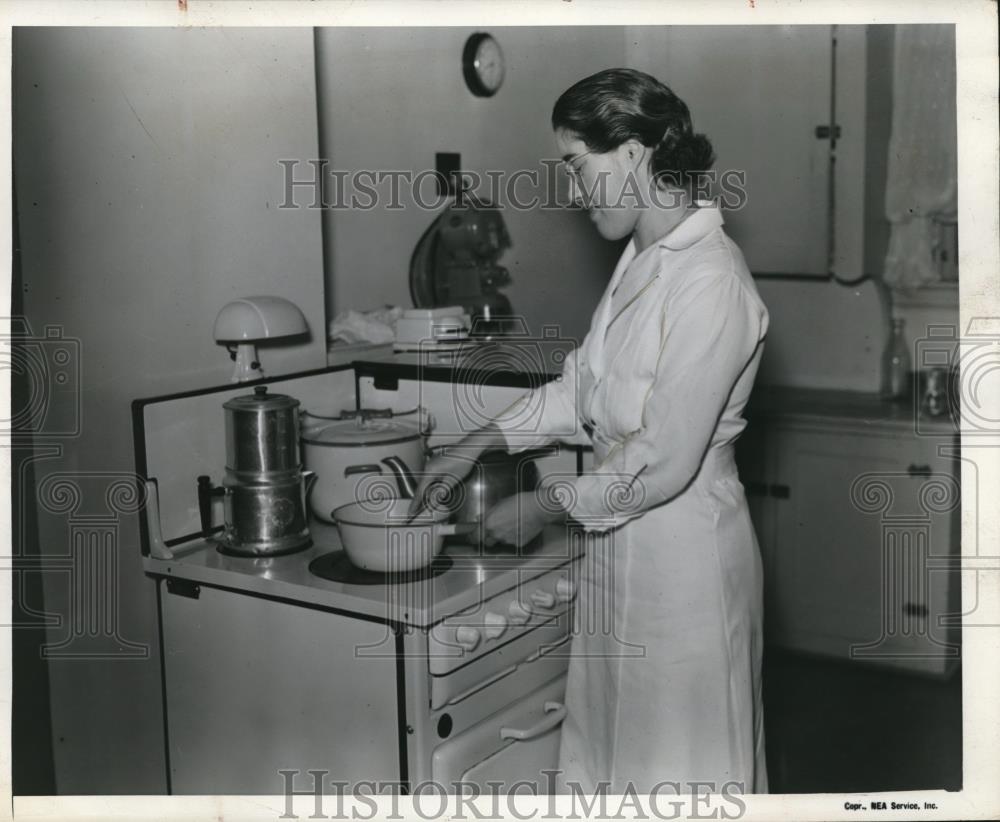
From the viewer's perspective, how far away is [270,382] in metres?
2.16

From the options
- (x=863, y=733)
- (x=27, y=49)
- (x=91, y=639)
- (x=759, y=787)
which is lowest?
(x=863, y=733)

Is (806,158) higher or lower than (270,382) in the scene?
higher

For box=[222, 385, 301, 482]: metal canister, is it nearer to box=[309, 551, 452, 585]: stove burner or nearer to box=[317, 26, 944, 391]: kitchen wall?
box=[309, 551, 452, 585]: stove burner

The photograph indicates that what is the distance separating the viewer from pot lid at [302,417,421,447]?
2043 millimetres

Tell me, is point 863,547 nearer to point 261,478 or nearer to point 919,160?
point 919,160

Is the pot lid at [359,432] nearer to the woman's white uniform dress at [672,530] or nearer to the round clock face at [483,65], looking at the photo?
the woman's white uniform dress at [672,530]

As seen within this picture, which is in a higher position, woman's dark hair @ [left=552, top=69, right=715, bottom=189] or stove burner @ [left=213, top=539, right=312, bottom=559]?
→ woman's dark hair @ [left=552, top=69, right=715, bottom=189]

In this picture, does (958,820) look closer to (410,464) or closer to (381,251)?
(410,464)

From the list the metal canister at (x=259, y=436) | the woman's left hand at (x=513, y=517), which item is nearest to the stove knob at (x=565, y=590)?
the woman's left hand at (x=513, y=517)

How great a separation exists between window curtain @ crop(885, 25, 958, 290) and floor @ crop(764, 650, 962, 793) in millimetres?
1159

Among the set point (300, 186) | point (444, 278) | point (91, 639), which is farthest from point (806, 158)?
point (91, 639)

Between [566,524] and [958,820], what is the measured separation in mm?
810

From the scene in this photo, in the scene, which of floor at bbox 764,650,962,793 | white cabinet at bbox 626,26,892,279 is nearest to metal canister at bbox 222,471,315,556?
floor at bbox 764,650,962,793

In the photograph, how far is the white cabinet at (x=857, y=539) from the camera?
3100mm
